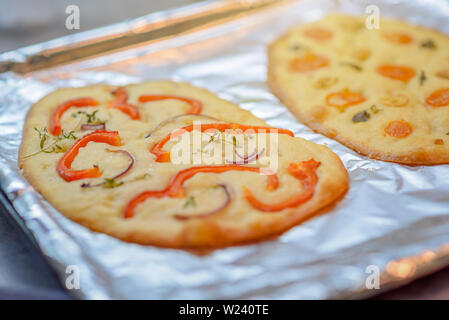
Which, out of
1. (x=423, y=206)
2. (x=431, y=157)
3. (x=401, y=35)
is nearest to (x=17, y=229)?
(x=423, y=206)

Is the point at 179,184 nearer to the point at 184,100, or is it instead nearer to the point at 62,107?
the point at 184,100

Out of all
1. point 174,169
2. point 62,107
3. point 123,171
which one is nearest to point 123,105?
point 62,107

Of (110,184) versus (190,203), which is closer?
(190,203)

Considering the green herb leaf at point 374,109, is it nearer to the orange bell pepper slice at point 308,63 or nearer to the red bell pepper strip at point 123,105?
the orange bell pepper slice at point 308,63

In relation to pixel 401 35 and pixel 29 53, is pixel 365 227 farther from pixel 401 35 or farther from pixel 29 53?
pixel 29 53

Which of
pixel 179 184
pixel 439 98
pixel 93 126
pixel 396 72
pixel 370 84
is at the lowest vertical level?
pixel 179 184

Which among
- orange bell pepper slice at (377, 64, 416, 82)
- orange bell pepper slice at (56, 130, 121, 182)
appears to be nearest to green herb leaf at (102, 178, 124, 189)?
orange bell pepper slice at (56, 130, 121, 182)
